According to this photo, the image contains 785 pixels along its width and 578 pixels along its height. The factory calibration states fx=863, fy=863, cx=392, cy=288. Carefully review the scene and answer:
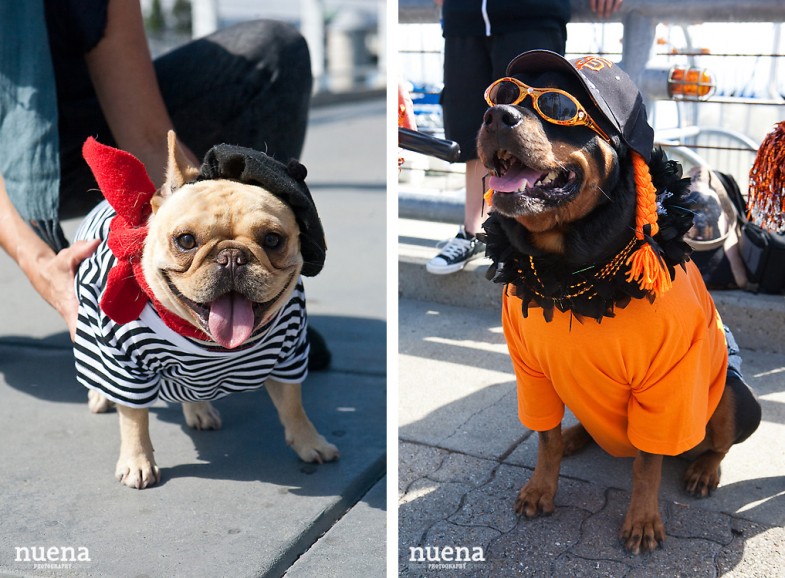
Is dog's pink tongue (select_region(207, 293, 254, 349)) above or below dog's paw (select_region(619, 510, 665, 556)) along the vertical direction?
above

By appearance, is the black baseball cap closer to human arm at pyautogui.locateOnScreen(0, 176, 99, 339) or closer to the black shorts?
the black shorts

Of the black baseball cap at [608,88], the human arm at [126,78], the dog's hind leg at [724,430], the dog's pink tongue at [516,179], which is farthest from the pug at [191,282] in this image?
the dog's hind leg at [724,430]

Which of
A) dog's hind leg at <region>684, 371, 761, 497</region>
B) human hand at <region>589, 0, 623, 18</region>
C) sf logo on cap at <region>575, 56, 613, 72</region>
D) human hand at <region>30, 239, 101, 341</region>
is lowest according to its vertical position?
dog's hind leg at <region>684, 371, 761, 497</region>

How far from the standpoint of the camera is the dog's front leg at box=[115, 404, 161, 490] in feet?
8.36

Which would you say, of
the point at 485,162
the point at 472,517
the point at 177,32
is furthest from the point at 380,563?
the point at 177,32

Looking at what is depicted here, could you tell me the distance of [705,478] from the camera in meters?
2.47

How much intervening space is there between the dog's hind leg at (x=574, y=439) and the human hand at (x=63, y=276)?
4.97 feet

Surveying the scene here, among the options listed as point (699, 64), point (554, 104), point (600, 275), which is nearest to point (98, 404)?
point (600, 275)

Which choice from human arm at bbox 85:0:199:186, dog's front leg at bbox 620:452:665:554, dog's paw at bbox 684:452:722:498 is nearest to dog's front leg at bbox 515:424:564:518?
dog's front leg at bbox 620:452:665:554

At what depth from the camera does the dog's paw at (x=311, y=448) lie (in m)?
2.72

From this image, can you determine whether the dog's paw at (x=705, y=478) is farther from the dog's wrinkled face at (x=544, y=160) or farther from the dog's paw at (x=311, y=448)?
the dog's paw at (x=311, y=448)

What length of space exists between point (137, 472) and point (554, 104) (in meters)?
1.59

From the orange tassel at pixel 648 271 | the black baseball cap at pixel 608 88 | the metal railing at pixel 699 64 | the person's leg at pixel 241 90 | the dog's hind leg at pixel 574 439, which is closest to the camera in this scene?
the black baseball cap at pixel 608 88

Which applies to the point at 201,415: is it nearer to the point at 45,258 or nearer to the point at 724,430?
the point at 45,258
